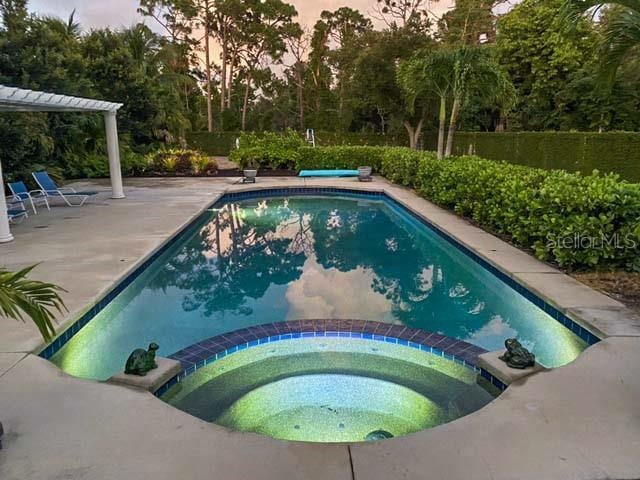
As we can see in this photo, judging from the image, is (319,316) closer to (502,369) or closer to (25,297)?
(502,369)

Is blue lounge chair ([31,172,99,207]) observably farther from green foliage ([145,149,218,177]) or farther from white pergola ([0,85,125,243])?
green foliage ([145,149,218,177])

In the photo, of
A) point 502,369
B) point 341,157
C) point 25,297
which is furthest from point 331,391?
point 341,157

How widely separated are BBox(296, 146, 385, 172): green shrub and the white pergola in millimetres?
7741

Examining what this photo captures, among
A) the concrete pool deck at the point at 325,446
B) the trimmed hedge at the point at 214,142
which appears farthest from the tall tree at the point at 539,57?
the concrete pool deck at the point at 325,446

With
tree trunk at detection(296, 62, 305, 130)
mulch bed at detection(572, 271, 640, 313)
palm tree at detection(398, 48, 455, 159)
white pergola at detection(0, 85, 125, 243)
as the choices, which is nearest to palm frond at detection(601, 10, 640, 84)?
mulch bed at detection(572, 271, 640, 313)

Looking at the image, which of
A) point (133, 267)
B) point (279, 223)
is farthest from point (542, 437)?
point (279, 223)

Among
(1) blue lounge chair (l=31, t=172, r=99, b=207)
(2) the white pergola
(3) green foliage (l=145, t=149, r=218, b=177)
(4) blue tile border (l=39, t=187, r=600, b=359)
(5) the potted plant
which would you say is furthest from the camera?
(3) green foliage (l=145, t=149, r=218, b=177)

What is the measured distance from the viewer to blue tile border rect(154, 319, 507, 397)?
3.86 metres

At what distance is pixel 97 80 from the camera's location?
58.3ft

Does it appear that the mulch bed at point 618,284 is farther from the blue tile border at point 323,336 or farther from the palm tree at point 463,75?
the palm tree at point 463,75

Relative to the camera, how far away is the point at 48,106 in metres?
8.71

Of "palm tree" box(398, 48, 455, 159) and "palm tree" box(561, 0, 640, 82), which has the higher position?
"palm tree" box(398, 48, 455, 159)

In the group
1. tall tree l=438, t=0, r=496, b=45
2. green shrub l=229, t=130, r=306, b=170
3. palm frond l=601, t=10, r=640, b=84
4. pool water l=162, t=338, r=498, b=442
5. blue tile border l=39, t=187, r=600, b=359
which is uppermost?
tall tree l=438, t=0, r=496, b=45

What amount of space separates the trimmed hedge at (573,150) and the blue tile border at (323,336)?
1348 centimetres
